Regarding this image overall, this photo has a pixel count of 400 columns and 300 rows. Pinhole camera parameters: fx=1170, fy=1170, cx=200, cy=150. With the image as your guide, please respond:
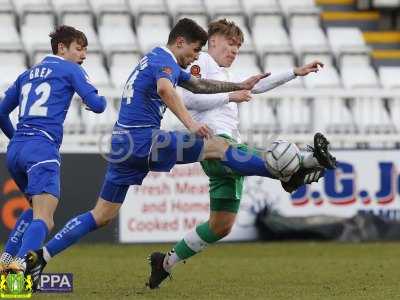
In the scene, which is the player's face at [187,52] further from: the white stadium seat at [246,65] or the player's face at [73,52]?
the white stadium seat at [246,65]

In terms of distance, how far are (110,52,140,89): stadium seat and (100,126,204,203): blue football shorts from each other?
8.61m

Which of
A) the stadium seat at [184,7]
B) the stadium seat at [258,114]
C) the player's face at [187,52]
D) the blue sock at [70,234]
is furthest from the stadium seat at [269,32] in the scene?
the blue sock at [70,234]

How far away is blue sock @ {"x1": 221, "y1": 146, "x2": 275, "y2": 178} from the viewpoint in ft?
26.1

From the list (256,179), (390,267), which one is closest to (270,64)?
(256,179)

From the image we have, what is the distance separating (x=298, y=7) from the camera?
770 inches

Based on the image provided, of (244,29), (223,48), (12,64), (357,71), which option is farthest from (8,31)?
(223,48)

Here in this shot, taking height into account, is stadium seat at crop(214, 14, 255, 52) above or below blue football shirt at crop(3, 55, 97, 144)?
A: above

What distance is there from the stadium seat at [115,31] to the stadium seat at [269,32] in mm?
2035

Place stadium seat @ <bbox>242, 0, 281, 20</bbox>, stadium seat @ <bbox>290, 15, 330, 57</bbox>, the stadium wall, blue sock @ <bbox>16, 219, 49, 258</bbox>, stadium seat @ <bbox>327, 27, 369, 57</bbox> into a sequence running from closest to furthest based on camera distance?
blue sock @ <bbox>16, 219, 49, 258</bbox> < the stadium wall < stadium seat @ <bbox>290, 15, 330, 57</bbox> < stadium seat @ <bbox>327, 27, 369, 57</bbox> < stadium seat @ <bbox>242, 0, 281, 20</bbox>

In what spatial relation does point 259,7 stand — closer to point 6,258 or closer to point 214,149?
point 214,149

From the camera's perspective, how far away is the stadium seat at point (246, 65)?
1733cm

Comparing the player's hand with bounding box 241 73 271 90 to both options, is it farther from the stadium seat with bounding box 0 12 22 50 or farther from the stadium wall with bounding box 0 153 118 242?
the stadium seat with bounding box 0 12 22 50

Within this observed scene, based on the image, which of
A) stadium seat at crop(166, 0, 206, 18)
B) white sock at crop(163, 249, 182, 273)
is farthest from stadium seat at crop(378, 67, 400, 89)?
white sock at crop(163, 249, 182, 273)

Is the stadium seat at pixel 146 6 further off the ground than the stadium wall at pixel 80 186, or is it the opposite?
the stadium seat at pixel 146 6
